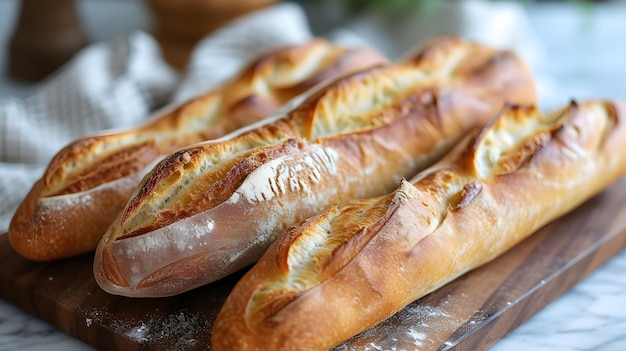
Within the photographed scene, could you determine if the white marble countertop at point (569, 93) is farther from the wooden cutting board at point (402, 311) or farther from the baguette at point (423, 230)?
the baguette at point (423, 230)

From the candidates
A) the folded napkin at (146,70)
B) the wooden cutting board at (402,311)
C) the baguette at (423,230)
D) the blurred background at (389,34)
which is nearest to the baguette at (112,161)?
the wooden cutting board at (402,311)

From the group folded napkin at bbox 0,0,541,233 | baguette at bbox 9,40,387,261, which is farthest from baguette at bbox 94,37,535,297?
folded napkin at bbox 0,0,541,233

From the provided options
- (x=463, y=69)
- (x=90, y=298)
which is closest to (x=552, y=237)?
(x=463, y=69)

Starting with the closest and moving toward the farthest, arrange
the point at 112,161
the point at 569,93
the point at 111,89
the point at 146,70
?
the point at 112,161 → the point at 111,89 → the point at 146,70 → the point at 569,93

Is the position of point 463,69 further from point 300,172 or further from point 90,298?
point 90,298

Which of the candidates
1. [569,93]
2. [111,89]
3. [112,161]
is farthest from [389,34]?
[112,161]

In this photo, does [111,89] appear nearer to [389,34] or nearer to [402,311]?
[389,34]
